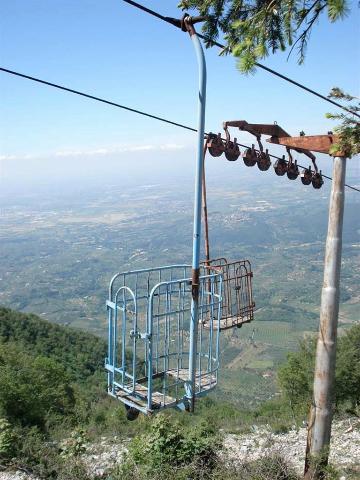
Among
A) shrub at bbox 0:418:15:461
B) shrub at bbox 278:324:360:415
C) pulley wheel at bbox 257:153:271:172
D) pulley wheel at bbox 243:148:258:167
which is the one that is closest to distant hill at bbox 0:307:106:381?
shrub at bbox 278:324:360:415

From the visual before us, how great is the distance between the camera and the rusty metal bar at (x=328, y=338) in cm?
483

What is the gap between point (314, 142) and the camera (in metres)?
5.01

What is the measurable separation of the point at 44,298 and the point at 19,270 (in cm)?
3104

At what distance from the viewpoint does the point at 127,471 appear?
873cm

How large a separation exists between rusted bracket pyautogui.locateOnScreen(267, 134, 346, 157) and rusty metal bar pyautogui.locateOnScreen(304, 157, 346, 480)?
0.34 meters

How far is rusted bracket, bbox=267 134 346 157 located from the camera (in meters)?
4.81

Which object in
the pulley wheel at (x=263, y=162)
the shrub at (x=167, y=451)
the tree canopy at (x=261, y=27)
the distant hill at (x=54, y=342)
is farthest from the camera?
the distant hill at (x=54, y=342)

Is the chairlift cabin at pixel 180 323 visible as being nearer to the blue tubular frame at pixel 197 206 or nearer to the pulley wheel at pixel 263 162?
the blue tubular frame at pixel 197 206

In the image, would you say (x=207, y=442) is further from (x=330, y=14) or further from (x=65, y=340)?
(x=65, y=340)

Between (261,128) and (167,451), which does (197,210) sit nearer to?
(261,128)

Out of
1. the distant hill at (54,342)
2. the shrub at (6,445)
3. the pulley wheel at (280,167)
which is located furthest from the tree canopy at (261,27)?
the distant hill at (54,342)

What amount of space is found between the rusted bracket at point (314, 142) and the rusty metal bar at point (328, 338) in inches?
13.3

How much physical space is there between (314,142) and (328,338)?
6.99 ft

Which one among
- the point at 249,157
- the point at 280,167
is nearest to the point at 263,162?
the point at 249,157
